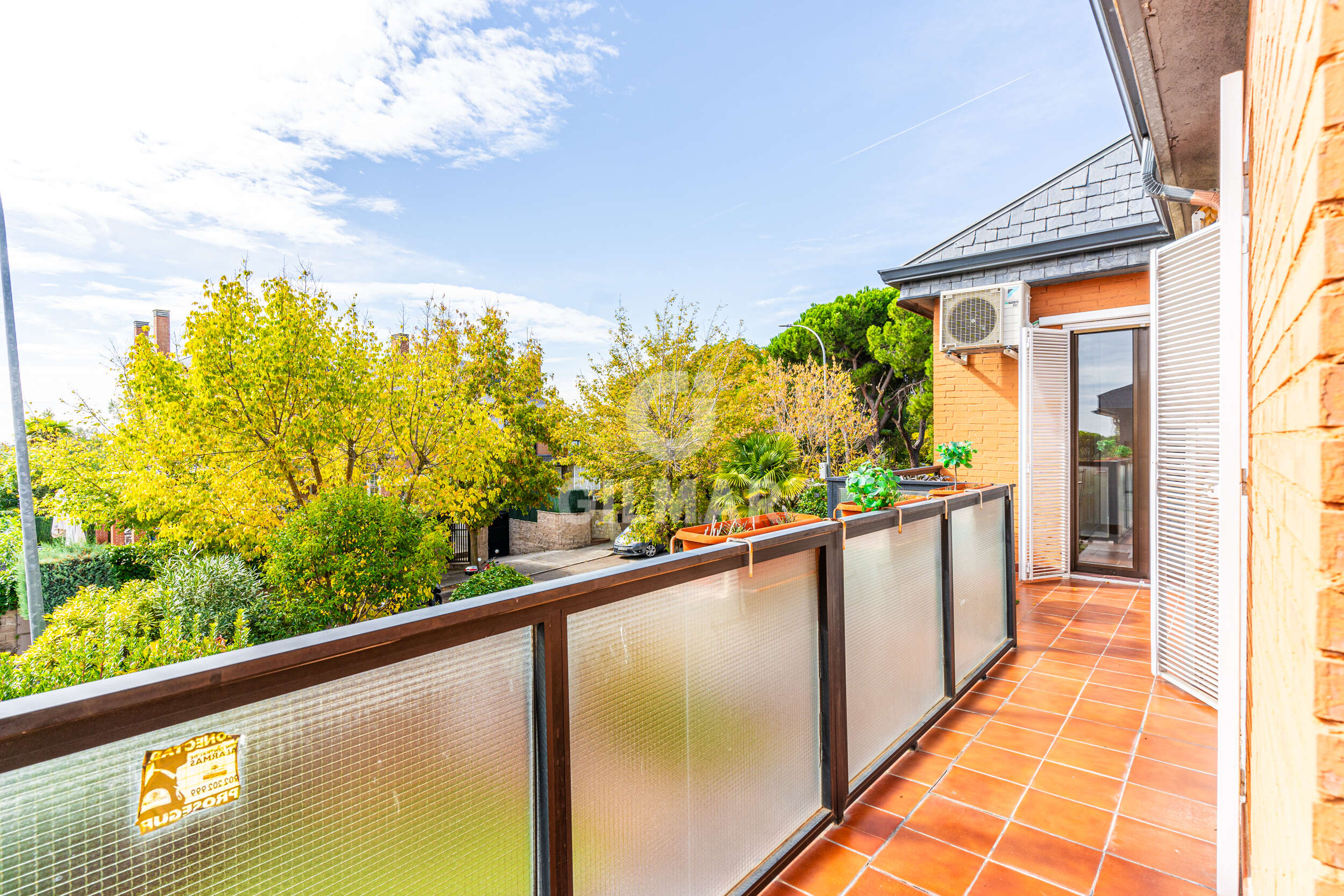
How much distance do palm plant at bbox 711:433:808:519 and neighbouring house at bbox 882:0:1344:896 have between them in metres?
3.78

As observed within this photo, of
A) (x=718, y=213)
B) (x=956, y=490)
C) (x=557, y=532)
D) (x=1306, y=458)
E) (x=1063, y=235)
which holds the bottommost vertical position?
(x=557, y=532)

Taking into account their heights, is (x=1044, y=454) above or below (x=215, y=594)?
above

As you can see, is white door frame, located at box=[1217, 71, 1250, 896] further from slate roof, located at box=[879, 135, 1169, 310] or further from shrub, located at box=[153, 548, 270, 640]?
shrub, located at box=[153, 548, 270, 640]

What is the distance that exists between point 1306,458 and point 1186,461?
3.67 metres

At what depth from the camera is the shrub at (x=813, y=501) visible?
9.06 m

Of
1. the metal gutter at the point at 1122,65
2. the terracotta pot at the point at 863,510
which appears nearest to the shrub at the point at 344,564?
the terracotta pot at the point at 863,510

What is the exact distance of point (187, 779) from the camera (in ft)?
2.80

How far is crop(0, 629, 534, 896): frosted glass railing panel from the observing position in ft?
2.49

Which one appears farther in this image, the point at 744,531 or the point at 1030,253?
the point at 1030,253

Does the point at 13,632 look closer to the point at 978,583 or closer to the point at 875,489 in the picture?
the point at 875,489

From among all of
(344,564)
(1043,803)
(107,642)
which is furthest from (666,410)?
(1043,803)

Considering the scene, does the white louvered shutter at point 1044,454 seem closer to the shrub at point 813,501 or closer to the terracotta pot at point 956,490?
the terracotta pot at point 956,490

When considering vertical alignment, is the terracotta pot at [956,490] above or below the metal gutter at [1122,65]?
below

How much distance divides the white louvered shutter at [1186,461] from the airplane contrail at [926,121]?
916cm
